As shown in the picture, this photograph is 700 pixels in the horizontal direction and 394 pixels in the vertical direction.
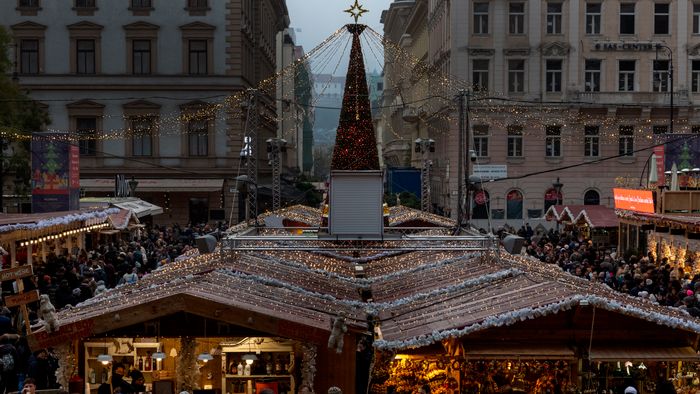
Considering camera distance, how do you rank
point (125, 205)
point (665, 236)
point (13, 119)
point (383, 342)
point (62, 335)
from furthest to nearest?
point (13, 119) → point (125, 205) → point (665, 236) → point (62, 335) → point (383, 342)

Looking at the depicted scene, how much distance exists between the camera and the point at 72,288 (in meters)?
23.8

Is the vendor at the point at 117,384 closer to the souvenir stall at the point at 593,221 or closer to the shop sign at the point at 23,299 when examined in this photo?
the shop sign at the point at 23,299

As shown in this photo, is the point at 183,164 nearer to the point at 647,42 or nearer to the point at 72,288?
the point at 647,42

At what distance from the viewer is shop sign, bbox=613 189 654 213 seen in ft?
110

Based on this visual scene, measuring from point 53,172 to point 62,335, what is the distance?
21.3m

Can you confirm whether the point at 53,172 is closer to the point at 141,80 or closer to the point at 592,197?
the point at 141,80

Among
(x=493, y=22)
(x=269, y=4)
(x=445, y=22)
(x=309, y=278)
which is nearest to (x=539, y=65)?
(x=493, y=22)

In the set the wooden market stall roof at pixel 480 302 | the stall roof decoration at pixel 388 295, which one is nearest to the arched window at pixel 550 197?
the stall roof decoration at pixel 388 295

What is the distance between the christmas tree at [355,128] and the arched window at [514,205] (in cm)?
3342

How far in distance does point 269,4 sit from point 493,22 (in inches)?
957

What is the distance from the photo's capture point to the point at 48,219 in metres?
28.4

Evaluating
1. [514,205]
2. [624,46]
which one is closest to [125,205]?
[514,205]

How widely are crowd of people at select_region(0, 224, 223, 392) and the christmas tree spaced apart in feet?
17.0

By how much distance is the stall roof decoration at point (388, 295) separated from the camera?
1234 centimetres
